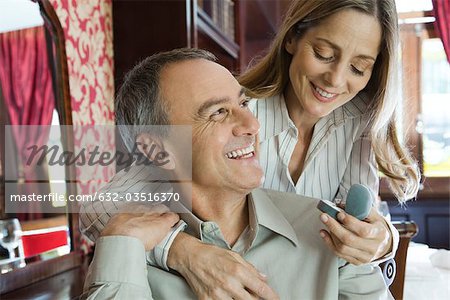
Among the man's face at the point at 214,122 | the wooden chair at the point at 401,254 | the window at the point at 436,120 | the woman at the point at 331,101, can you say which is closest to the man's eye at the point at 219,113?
the man's face at the point at 214,122

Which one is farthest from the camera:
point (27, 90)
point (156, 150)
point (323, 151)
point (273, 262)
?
point (27, 90)

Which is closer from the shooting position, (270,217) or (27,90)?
(270,217)

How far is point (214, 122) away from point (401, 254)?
70cm

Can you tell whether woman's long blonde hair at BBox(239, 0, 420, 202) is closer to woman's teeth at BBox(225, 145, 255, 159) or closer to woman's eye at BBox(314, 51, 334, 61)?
woman's eye at BBox(314, 51, 334, 61)

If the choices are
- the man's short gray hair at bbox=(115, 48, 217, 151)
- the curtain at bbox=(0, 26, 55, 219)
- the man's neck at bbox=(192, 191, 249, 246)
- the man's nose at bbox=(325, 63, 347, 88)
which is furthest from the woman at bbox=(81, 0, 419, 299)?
the curtain at bbox=(0, 26, 55, 219)

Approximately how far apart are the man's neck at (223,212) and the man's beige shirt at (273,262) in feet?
0.07

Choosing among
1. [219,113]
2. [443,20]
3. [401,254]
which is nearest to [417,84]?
[443,20]

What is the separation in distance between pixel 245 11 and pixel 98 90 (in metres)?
2.61

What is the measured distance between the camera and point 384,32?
1.45 m

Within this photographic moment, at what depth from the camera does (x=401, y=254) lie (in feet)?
5.27

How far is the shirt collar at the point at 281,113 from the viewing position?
5.06 feet

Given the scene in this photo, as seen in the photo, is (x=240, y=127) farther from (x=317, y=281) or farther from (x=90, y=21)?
(x=90, y=21)

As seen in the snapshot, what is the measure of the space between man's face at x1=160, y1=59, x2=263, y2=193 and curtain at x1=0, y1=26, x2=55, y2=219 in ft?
2.58

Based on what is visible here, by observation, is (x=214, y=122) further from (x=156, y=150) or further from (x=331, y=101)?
(x=331, y=101)
